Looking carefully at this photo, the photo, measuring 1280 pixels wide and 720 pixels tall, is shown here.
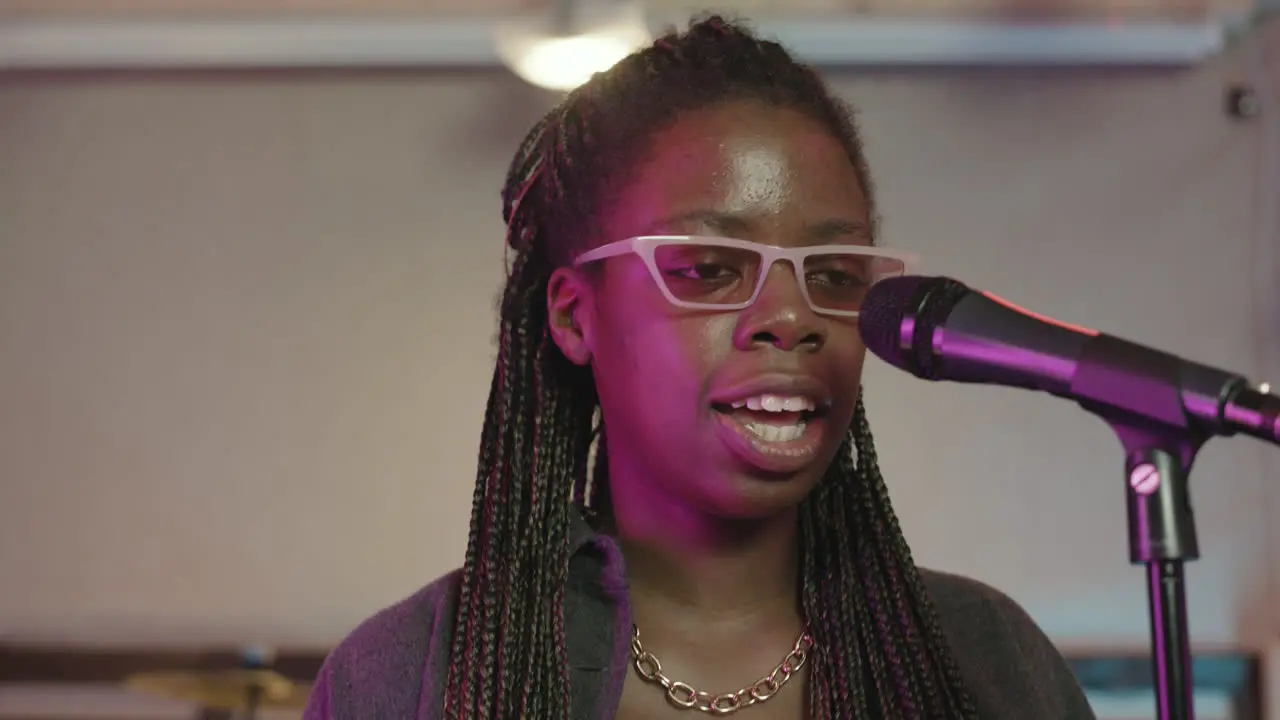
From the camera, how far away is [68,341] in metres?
2.48

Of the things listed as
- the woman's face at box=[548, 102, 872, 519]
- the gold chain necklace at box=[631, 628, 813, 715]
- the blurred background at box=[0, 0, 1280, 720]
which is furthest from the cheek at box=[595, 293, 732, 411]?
the blurred background at box=[0, 0, 1280, 720]

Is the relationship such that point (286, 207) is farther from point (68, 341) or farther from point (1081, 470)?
point (1081, 470)

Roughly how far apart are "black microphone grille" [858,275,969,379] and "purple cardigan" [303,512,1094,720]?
354 millimetres

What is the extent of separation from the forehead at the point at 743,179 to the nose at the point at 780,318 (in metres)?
0.04

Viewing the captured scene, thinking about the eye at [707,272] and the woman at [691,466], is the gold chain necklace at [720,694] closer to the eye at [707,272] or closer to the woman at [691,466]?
the woman at [691,466]

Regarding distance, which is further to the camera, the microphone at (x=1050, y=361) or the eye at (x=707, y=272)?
the eye at (x=707, y=272)

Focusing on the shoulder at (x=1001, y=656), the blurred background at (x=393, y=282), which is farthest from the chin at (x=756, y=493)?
the blurred background at (x=393, y=282)

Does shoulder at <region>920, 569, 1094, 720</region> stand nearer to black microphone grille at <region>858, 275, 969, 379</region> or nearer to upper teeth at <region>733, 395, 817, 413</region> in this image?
upper teeth at <region>733, 395, 817, 413</region>

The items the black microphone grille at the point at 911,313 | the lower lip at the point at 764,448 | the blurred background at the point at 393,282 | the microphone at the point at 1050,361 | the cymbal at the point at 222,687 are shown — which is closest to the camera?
the microphone at the point at 1050,361

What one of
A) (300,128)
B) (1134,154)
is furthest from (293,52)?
(1134,154)

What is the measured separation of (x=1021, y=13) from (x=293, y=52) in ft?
4.58

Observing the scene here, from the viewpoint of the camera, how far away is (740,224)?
975 mm

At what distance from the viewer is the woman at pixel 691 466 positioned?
97cm

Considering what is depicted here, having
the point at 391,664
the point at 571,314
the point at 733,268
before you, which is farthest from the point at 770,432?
the point at 391,664
